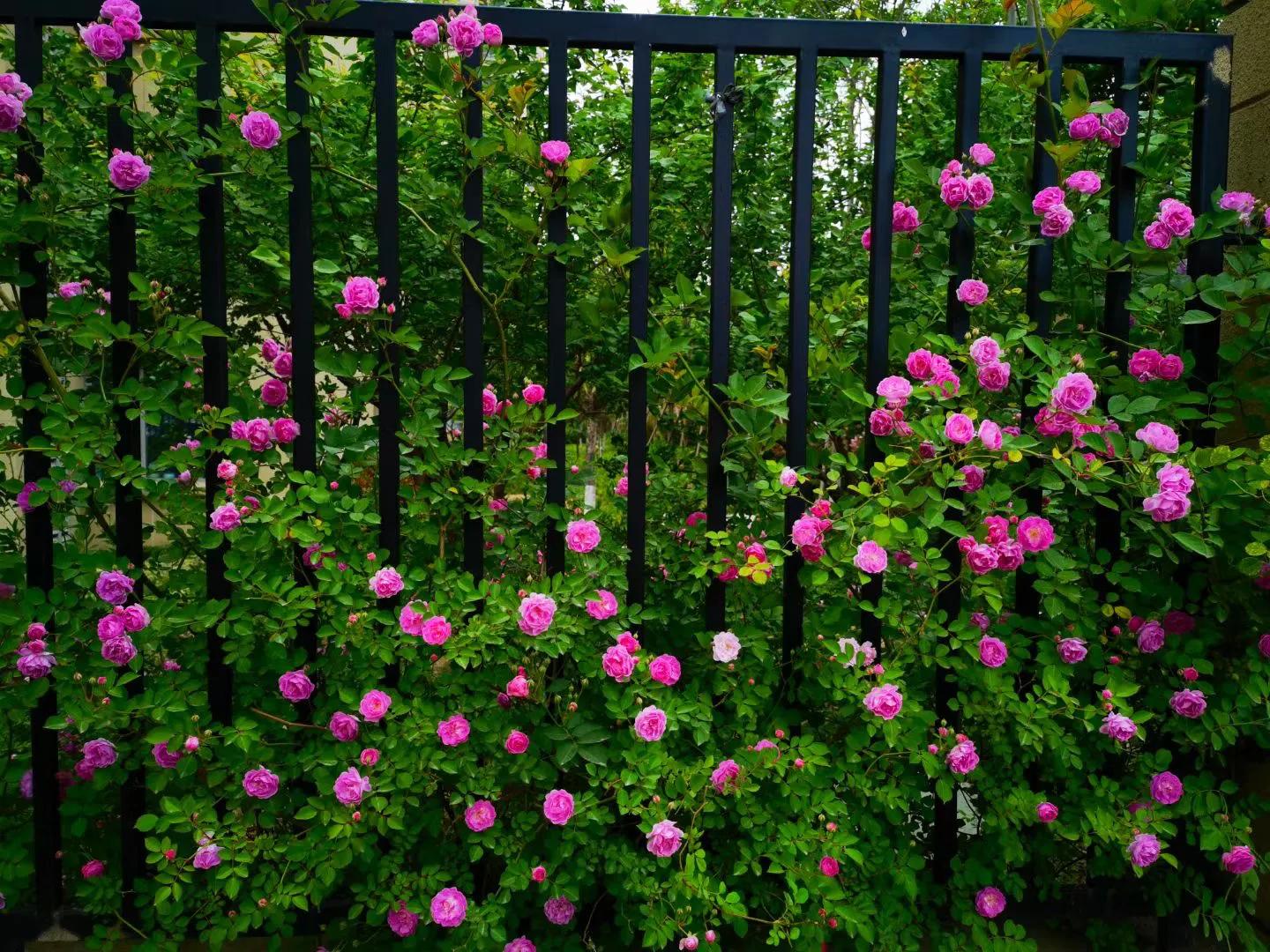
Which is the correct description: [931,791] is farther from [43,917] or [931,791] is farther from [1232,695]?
[43,917]

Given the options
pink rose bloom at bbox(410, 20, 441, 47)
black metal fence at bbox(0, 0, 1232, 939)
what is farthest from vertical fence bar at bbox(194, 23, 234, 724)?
pink rose bloom at bbox(410, 20, 441, 47)

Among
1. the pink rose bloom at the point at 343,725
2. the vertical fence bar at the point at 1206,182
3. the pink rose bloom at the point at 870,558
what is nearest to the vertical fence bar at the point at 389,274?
the pink rose bloom at the point at 343,725

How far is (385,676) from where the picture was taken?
1.82 m

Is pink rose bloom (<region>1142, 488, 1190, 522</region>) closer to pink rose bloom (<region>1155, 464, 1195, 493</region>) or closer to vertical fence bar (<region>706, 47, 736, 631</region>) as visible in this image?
Answer: pink rose bloom (<region>1155, 464, 1195, 493</region>)

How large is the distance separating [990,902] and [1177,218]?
1.49 meters

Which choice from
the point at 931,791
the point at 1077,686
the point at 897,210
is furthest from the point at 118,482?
the point at 1077,686

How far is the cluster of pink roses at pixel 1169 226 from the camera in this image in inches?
69.9

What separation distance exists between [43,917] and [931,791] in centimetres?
200

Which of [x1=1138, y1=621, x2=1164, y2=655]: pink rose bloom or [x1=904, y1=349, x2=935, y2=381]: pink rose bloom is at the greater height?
[x1=904, y1=349, x2=935, y2=381]: pink rose bloom

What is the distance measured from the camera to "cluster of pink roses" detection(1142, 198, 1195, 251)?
1774mm

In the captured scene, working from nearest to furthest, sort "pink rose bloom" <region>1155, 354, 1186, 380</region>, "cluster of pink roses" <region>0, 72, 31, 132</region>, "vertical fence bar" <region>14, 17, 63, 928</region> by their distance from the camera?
"cluster of pink roses" <region>0, 72, 31, 132</region> → "vertical fence bar" <region>14, 17, 63, 928</region> → "pink rose bloom" <region>1155, 354, 1186, 380</region>

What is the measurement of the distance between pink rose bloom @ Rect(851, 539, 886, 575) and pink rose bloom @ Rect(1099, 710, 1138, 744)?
0.57m

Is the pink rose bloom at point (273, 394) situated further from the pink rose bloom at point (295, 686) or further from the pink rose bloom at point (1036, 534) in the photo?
the pink rose bloom at point (1036, 534)

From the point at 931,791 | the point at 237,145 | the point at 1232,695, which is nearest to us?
the point at 237,145
